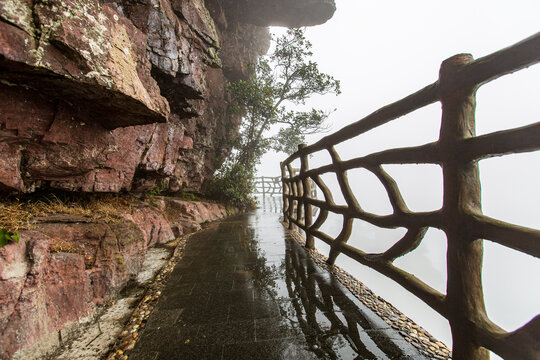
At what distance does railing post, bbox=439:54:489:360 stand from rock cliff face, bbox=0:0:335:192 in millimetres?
3337

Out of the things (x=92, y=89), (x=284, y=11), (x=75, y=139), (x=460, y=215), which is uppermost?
(x=284, y=11)

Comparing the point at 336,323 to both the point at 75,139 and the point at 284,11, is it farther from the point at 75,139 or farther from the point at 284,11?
the point at 284,11

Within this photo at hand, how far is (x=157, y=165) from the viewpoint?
546 cm

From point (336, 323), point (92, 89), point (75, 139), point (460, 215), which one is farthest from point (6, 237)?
point (460, 215)

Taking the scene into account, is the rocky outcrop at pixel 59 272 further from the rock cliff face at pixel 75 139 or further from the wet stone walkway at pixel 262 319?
the wet stone walkway at pixel 262 319

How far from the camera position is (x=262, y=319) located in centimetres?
203

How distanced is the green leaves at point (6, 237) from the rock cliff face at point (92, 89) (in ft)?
4.23

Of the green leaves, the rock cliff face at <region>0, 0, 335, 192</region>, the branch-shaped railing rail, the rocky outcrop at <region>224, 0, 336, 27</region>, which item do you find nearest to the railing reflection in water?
the branch-shaped railing rail

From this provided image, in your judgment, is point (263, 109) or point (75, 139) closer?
point (75, 139)

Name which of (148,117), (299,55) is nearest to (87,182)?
(148,117)

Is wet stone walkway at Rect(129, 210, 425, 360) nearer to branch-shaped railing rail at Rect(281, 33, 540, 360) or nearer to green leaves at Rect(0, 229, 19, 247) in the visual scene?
branch-shaped railing rail at Rect(281, 33, 540, 360)

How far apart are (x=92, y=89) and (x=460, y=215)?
3.76 metres

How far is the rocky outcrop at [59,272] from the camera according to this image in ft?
4.94

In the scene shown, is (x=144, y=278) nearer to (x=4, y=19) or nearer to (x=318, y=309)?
(x=318, y=309)
